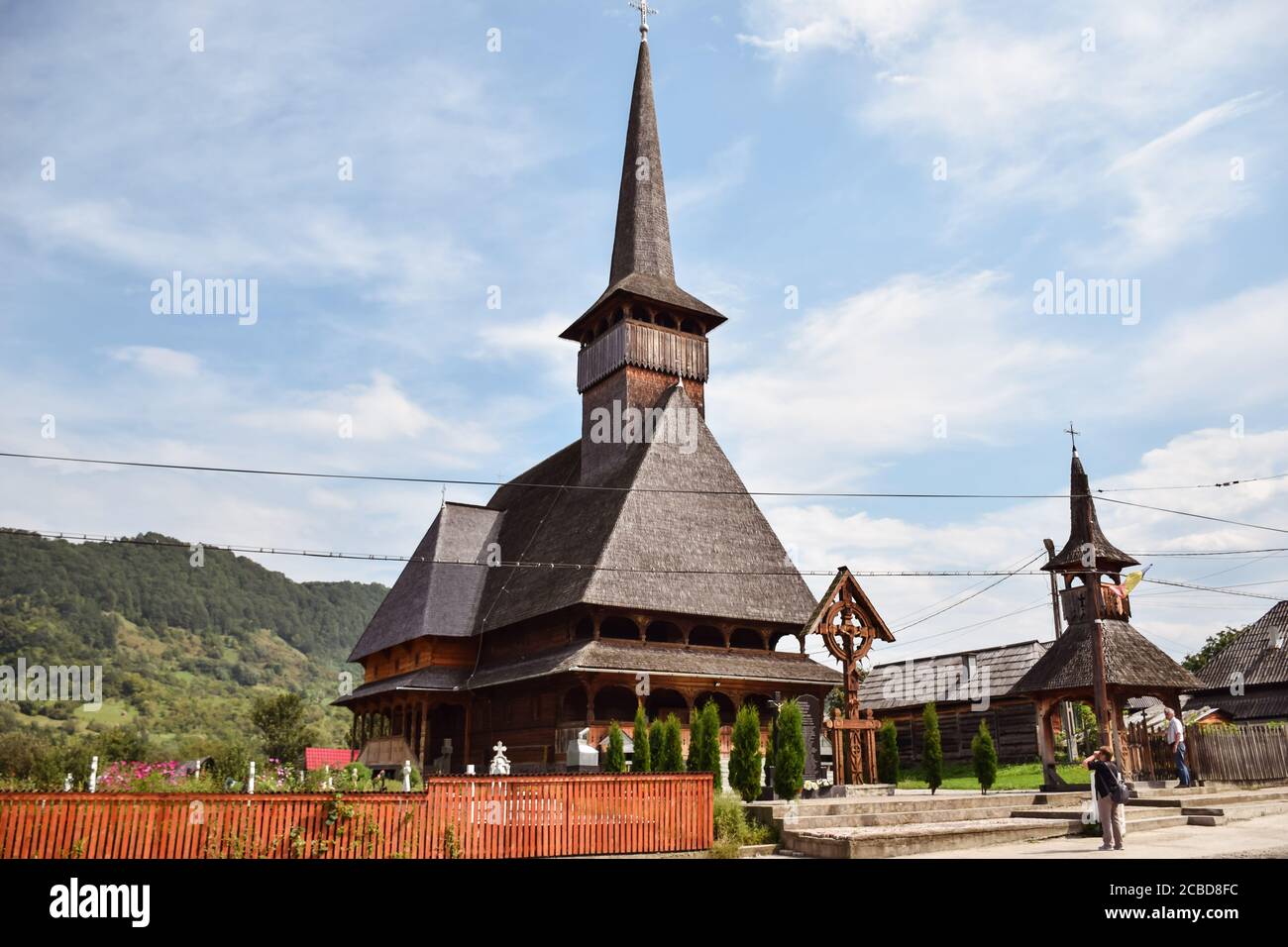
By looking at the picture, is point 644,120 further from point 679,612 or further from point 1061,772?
point 1061,772

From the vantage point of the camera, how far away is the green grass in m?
32.1

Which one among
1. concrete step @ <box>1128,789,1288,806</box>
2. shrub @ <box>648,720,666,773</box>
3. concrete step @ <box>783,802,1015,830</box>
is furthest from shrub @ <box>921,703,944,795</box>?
shrub @ <box>648,720,666,773</box>

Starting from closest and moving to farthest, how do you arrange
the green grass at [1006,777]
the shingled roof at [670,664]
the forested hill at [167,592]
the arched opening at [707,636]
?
the shingled roof at [670,664], the arched opening at [707,636], the green grass at [1006,777], the forested hill at [167,592]

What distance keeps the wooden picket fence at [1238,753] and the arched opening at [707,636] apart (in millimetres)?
13171

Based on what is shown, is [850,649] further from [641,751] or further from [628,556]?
[628,556]

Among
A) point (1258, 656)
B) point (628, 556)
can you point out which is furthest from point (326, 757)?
point (1258, 656)

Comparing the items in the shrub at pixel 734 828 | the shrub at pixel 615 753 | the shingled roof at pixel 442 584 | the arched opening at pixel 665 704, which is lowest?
the shrub at pixel 734 828

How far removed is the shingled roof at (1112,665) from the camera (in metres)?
25.0

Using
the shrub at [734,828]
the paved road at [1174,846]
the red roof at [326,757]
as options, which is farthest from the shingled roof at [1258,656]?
the red roof at [326,757]

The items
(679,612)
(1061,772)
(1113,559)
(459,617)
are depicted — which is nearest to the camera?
(1113,559)

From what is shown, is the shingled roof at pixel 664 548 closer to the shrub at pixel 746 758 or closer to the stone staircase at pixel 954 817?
the shrub at pixel 746 758

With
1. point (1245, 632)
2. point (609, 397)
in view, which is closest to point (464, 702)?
point (609, 397)

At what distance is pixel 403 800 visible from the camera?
1473 centimetres
